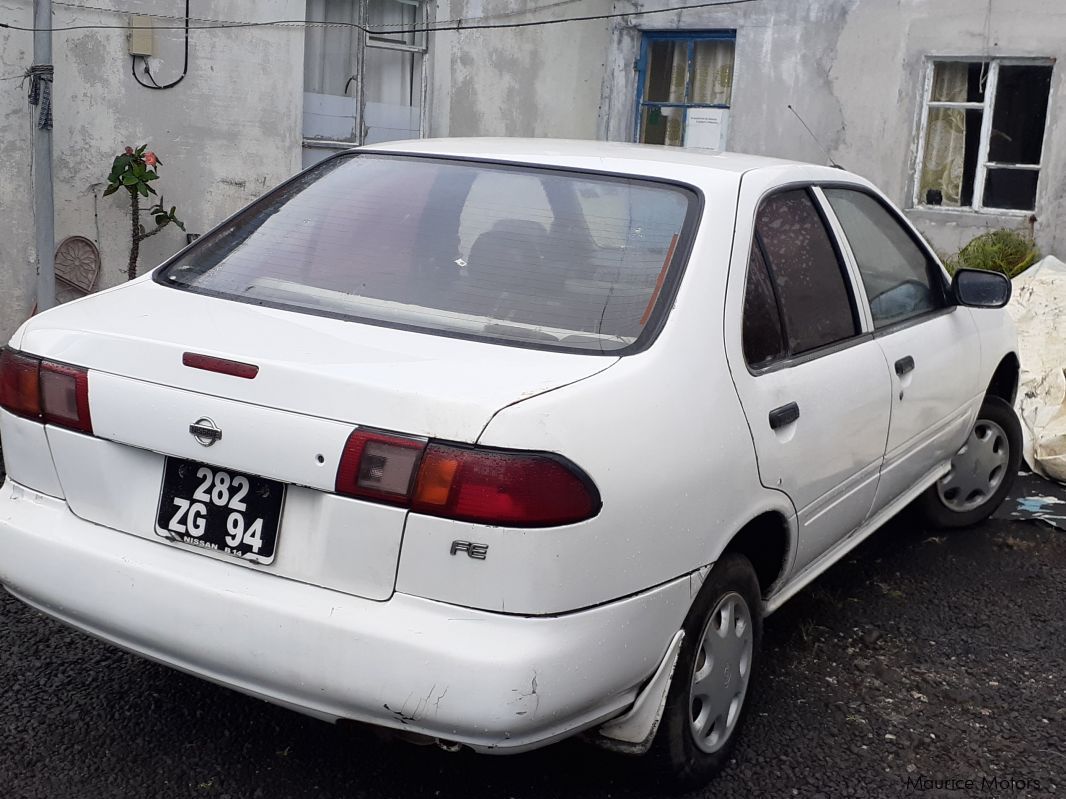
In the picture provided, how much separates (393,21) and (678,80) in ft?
13.0

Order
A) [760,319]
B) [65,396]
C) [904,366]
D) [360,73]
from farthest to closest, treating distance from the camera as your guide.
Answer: [360,73], [904,366], [760,319], [65,396]

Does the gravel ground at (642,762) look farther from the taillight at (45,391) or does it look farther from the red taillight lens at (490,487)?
the taillight at (45,391)

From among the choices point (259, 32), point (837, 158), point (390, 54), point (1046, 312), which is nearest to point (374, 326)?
point (1046, 312)

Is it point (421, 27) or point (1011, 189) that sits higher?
point (421, 27)

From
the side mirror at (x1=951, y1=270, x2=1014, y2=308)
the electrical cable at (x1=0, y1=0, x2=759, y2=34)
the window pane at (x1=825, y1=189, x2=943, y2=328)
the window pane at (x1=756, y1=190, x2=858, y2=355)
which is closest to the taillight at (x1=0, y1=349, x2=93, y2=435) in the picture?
the window pane at (x1=756, y1=190, x2=858, y2=355)

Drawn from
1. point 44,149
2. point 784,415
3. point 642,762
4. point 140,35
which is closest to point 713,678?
point 642,762

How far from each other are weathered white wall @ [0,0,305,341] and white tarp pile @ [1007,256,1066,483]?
5.72m

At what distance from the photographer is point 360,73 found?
1045 centimetres

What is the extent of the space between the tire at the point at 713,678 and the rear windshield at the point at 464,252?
69cm

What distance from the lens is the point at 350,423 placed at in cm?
243

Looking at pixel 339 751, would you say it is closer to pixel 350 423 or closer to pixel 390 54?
pixel 350 423

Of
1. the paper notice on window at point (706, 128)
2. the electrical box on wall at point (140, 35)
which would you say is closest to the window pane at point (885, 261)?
the electrical box on wall at point (140, 35)

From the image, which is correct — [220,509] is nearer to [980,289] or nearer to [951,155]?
[980,289]

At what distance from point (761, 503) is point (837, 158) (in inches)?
391
